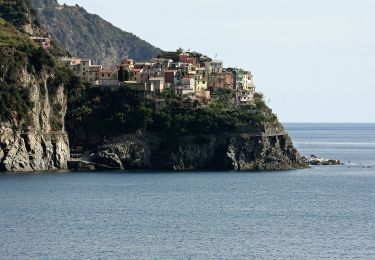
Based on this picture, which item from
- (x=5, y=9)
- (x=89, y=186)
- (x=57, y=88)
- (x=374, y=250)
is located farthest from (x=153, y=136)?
(x=374, y=250)

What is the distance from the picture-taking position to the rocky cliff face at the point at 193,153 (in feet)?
444

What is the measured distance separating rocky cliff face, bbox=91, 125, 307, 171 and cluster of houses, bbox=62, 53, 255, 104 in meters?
8.44

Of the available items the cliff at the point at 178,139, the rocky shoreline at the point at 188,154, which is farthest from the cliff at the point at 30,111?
the rocky shoreline at the point at 188,154

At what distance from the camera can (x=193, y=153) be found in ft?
447

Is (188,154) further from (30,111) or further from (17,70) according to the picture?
(17,70)

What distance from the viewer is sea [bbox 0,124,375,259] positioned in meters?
75.2

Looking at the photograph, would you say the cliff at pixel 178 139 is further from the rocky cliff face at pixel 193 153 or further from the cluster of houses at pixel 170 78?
the cluster of houses at pixel 170 78

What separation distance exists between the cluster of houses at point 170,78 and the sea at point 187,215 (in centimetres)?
1657

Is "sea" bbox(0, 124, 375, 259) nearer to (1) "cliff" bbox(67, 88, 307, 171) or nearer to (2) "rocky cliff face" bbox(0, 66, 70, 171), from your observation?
(2) "rocky cliff face" bbox(0, 66, 70, 171)

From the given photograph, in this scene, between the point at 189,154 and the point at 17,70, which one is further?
the point at 189,154

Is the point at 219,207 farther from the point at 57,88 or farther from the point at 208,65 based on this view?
the point at 208,65

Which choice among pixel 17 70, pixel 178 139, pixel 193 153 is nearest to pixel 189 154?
pixel 193 153

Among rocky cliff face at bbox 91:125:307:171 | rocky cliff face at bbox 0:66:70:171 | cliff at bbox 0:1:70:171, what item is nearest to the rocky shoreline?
rocky cliff face at bbox 91:125:307:171

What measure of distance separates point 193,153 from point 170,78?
673 inches
